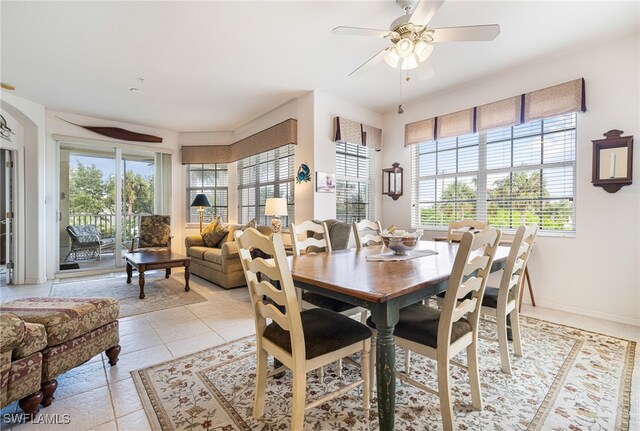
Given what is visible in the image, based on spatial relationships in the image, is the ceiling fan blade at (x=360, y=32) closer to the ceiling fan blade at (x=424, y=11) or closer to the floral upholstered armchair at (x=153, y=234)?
the ceiling fan blade at (x=424, y=11)

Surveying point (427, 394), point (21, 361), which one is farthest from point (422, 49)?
point (21, 361)

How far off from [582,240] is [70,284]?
6.67 meters

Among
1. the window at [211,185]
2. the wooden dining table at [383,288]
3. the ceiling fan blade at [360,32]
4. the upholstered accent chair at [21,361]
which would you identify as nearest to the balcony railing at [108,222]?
the window at [211,185]

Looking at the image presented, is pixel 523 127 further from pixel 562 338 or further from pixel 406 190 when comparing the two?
pixel 562 338

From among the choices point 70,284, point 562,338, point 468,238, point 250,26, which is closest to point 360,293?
point 468,238

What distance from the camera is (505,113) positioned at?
3.49 meters

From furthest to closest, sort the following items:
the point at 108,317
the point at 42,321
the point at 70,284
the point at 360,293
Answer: the point at 70,284 → the point at 108,317 → the point at 42,321 → the point at 360,293

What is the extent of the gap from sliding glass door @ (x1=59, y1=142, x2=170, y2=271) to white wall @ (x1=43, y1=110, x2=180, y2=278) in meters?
0.19

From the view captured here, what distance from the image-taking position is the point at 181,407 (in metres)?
1.62

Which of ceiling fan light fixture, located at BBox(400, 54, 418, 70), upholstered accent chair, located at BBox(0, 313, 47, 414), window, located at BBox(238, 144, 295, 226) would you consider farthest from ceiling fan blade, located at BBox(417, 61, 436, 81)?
upholstered accent chair, located at BBox(0, 313, 47, 414)

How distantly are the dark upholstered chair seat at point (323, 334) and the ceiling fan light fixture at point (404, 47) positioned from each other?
6.17ft

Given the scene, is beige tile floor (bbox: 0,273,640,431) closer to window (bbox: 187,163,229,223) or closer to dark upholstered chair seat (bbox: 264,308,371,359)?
dark upholstered chair seat (bbox: 264,308,371,359)

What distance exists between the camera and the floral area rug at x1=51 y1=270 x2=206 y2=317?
3.37m

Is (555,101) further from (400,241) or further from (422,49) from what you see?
(400,241)
